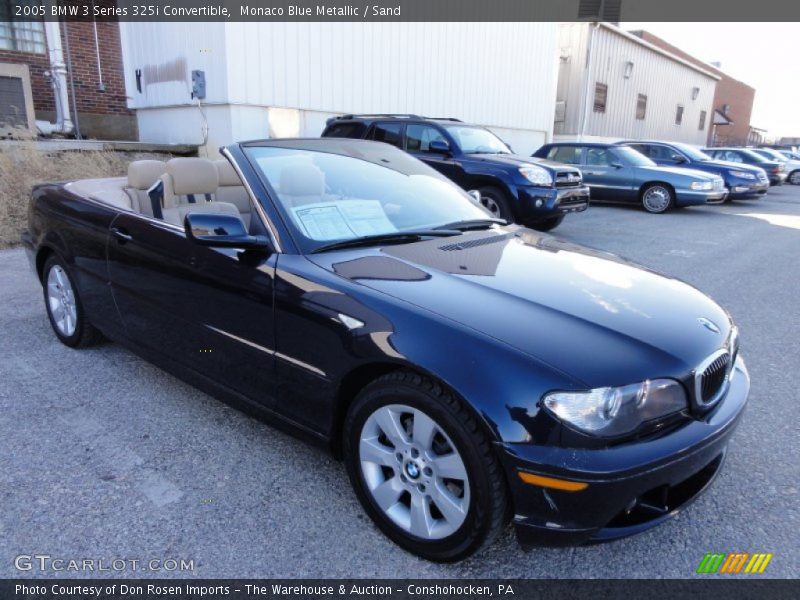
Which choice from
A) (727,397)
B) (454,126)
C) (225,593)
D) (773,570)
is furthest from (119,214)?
(454,126)

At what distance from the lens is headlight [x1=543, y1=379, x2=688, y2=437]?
1855 mm

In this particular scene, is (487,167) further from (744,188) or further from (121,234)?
(744,188)

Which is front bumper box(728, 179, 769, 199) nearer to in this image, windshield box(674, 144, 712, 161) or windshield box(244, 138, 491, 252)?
windshield box(674, 144, 712, 161)

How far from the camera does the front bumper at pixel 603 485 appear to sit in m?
1.84

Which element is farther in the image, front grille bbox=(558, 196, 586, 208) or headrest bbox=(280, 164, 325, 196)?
front grille bbox=(558, 196, 586, 208)

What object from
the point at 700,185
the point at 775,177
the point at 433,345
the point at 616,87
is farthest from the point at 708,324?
the point at 616,87

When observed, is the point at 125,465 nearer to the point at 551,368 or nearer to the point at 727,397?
the point at 551,368

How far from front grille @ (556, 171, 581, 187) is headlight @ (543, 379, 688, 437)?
23.3 feet

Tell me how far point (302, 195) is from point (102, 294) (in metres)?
1.56

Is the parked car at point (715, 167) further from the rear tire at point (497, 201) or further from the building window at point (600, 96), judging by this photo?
the building window at point (600, 96)

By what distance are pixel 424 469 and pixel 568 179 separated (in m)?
7.51

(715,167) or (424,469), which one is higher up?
(715,167)

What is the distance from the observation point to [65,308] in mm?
4113

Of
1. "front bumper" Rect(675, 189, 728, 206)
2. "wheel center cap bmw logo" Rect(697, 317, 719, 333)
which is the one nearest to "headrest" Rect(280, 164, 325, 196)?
"wheel center cap bmw logo" Rect(697, 317, 719, 333)
